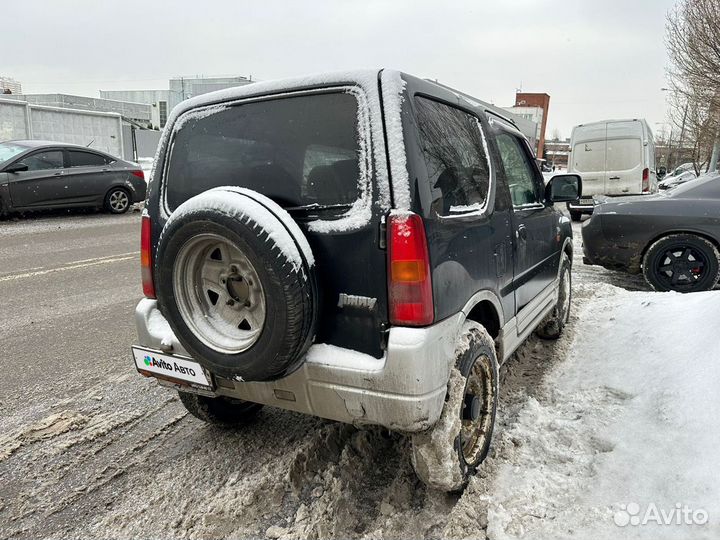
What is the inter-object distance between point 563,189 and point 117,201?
419 inches

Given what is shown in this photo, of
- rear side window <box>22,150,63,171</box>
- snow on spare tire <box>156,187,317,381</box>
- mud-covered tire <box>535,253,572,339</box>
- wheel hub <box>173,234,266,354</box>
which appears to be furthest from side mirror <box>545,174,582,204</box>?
rear side window <box>22,150,63,171</box>

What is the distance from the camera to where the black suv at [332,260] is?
77.8 inches

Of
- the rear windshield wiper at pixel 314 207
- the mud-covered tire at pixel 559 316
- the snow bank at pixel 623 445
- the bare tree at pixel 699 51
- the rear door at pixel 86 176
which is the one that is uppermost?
the bare tree at pixel 699 51

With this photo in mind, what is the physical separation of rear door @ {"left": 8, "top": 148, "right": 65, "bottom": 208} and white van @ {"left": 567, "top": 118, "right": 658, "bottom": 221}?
11554mm

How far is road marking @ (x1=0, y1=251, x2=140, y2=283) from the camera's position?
20.2ft

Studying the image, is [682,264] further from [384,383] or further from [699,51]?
[699,51]

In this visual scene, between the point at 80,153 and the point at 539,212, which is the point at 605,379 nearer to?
the point at 539,212

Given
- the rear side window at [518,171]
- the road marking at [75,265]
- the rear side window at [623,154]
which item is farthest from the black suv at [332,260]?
the rear side window at [623,154]

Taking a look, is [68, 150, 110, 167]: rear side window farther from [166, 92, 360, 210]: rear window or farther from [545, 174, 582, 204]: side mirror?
[545, 174, 582, 204]: side mirror

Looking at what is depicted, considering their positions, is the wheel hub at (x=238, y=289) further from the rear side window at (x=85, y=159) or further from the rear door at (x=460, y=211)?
the rear side window at (x=85, y=159)

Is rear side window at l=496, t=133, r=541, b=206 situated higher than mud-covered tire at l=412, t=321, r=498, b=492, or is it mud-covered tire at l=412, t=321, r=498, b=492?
→ rear side window at l=496, t=133, r=541, b=206

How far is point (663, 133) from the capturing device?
149ft

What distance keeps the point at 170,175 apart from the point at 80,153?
989 centimetres

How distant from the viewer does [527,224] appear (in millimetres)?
3250
